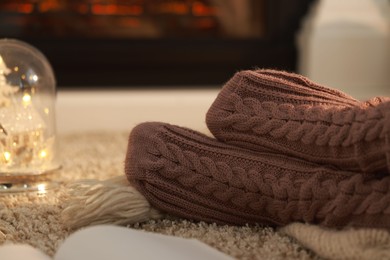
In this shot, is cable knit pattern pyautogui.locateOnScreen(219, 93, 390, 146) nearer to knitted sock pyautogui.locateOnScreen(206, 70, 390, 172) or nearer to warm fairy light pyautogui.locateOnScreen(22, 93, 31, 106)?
knitted sock pyautogui.locateOnScreen(206, 70, 390, 172)

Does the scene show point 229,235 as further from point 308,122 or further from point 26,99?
point 26,99

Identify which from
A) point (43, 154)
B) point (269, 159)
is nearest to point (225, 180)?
point (269, 159)

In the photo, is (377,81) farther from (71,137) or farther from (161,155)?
(161,155)

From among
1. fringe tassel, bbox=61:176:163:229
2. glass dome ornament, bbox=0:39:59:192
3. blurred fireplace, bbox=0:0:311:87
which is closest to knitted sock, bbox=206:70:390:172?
fringe tassel, bbox=61:176:163:229

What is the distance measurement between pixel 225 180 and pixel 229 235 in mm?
67

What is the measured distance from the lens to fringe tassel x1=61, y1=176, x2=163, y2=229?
0.84 meters

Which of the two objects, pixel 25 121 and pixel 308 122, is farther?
pixel 25 121

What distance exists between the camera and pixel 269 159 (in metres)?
0.83

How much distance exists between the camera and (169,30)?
2100 mm

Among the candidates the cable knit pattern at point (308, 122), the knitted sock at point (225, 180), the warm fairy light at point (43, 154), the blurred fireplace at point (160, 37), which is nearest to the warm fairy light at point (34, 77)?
the warm fairy light at point (43, 154)

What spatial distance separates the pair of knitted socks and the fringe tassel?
2 cm

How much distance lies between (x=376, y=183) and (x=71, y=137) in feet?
3.66

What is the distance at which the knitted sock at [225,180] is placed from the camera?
30.5 inches

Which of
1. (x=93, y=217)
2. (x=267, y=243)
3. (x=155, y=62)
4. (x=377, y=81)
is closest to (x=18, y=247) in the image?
(x=93, y=217)
